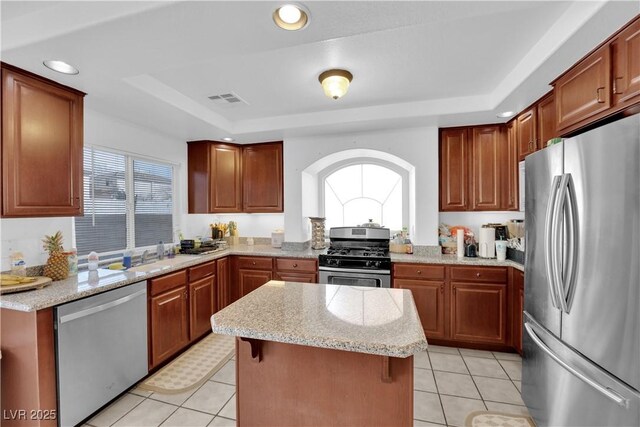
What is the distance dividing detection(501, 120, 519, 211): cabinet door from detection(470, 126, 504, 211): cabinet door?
46mm

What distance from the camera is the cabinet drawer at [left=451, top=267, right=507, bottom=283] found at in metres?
2.86

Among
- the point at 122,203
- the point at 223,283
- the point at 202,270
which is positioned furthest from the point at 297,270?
the point at 122,203

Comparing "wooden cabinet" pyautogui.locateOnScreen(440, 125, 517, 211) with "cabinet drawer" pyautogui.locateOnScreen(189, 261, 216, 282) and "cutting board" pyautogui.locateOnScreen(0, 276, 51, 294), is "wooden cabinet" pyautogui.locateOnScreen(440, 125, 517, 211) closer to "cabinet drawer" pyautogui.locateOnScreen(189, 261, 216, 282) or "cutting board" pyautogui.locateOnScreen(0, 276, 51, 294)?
"cabinet drawer" pyautogui.locateOnScreen(189, 261, 216, 282)

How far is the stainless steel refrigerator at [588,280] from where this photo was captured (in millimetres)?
1229

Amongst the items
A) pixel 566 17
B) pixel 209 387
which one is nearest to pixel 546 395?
pixel 566 17

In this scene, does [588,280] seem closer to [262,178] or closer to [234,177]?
[262,178]

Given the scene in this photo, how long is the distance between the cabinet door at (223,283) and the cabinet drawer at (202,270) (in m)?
0.11

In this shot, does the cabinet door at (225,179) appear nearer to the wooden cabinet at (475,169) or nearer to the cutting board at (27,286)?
the cutting board at (27,286)

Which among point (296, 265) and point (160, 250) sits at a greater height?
point (160, 250)

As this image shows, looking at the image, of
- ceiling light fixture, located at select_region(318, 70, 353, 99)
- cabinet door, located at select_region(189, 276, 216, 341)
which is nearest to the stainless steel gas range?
cabinet door, located at select_region(189, 276, 216, 341)

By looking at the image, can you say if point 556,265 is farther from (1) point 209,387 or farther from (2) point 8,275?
(2) point 8,275

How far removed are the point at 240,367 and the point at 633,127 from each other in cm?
211

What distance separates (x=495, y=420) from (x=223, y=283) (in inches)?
114

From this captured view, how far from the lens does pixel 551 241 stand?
5.29 feet
